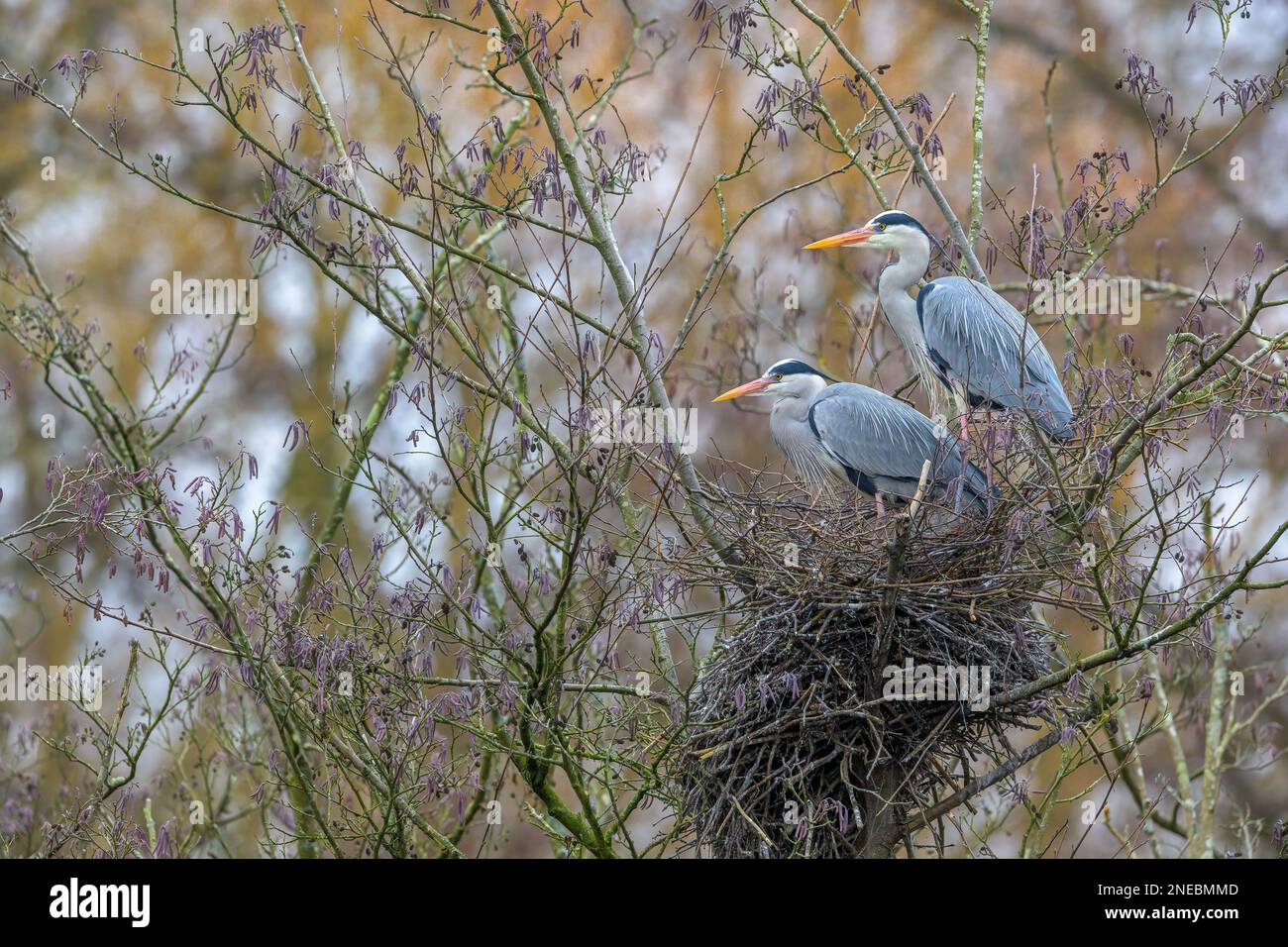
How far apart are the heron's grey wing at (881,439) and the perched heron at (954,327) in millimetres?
284

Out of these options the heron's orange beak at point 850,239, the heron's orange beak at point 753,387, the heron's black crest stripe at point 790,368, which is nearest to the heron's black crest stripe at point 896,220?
the heron's orange beak at point 850,239

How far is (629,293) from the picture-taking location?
261 inches

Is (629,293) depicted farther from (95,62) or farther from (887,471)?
(95,62)

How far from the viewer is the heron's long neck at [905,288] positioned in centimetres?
820

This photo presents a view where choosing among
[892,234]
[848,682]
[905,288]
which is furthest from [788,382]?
[848,682]

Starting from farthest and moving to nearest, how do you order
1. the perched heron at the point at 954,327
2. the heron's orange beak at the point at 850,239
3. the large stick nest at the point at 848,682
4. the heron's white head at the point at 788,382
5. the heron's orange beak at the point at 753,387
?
1. the heron's orange beak at the point at 850,239
2. the heron's white head at the point at 788,382
3. the heron's orange beak at the point at 753,387
4. the perched heron at the point at 954,327
5. the large stick nest at the point at 848,682

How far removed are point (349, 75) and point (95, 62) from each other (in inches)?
398

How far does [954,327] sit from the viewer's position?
25.4 ft

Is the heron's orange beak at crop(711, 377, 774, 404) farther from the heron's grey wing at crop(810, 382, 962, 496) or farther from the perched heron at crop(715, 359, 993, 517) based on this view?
the heron's grey wing at crop(810, 382, 962, 496)

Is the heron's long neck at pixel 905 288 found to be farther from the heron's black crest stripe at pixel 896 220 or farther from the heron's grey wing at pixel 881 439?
the heron's grey wing at pixel 881 439

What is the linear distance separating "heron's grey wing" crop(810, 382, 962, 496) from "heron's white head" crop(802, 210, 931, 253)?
0.98 m

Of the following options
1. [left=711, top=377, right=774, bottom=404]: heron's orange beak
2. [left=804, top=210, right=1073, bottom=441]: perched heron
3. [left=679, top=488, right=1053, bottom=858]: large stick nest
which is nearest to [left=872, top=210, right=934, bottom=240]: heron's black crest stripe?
[left=804, top=210, right=1073, bottom=441]: perched heron

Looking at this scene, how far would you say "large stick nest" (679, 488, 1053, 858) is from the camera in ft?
19.4

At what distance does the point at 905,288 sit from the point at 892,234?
1.08ft
